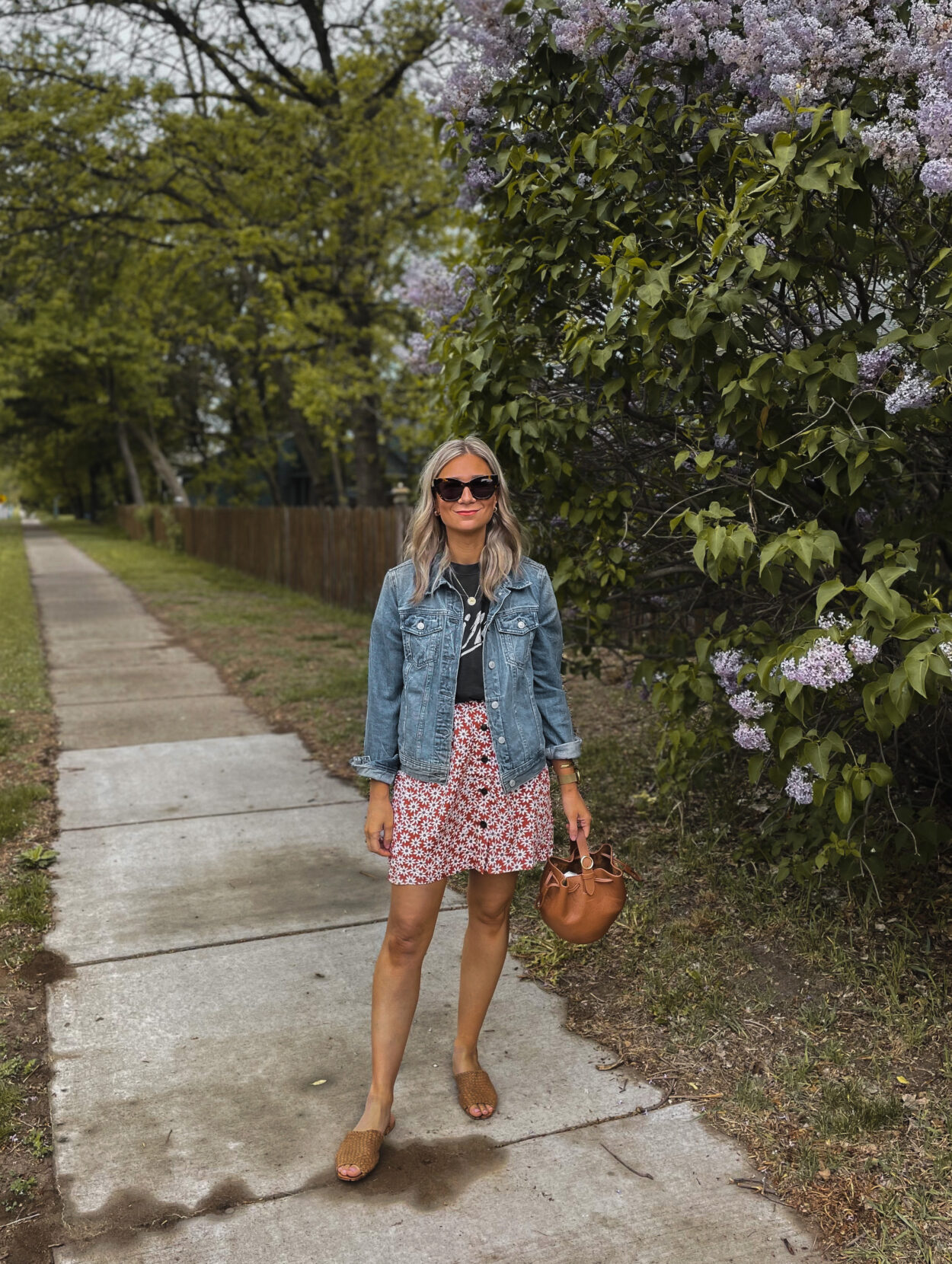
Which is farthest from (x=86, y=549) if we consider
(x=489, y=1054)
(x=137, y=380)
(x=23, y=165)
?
(x=489, y=1054)

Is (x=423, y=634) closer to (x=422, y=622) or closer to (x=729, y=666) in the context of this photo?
(x=422, y=622)

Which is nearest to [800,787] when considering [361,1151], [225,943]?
[361,1151]

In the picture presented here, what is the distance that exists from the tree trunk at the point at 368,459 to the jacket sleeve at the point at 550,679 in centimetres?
1400

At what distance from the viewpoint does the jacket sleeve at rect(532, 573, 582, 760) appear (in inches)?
A: 120

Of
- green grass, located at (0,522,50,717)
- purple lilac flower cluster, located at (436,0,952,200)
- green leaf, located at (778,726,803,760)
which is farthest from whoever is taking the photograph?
green grass, located at (0,522,50,717)

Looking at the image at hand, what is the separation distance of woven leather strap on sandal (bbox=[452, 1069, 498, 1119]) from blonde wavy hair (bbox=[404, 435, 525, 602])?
1328 mm

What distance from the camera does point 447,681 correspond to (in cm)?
291

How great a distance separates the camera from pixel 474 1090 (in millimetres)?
3109

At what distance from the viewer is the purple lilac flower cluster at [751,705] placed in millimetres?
3240

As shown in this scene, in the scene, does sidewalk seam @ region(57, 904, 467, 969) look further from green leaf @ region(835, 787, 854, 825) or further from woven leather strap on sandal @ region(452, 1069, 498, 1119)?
green leaf @ region(835, 787, 854, 825)

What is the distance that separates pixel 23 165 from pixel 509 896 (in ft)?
53.3

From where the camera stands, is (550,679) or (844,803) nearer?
(844,803)

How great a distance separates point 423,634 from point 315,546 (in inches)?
524

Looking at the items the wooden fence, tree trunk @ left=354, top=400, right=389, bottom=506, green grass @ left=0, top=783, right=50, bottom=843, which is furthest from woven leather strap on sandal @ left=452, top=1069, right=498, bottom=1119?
tree trunk @ left=354, top=400, right=389, bottom=506
